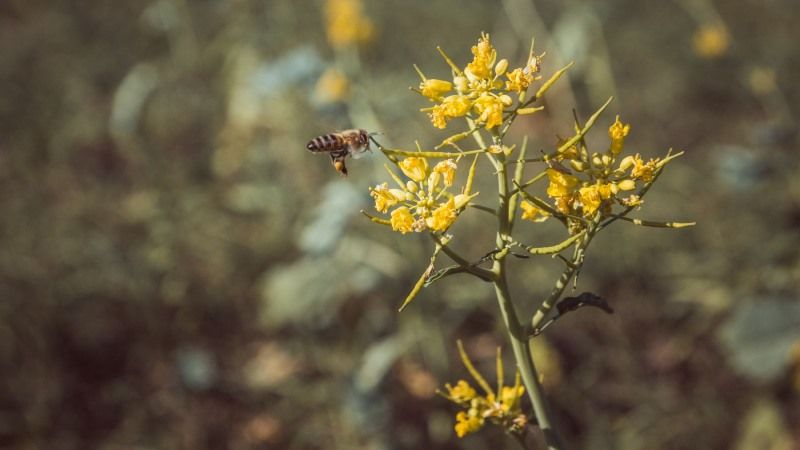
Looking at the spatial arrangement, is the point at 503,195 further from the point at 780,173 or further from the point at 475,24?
the point at 475,24

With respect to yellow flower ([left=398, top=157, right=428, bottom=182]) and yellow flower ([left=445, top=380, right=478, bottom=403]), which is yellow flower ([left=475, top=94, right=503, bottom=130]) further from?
yellow flower ([left=445, top=380, right=478, bottom=403])

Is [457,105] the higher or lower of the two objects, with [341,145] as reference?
lower

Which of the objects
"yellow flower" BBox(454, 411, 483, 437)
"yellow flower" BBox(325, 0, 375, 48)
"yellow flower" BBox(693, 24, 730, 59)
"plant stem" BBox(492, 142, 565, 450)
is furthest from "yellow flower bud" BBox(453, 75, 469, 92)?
"yellow flower" BBox(693, 24, 730, 59)

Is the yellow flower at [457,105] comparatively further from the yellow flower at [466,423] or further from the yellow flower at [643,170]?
the yellow flower at [466,423]

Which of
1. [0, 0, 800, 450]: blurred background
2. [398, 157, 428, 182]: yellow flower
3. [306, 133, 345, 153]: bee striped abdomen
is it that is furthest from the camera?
[0, 0, 800, 450]: blurred background

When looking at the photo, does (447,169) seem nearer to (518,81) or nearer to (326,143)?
(518,81)

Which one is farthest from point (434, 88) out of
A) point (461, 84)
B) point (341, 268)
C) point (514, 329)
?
point (341, 268)
